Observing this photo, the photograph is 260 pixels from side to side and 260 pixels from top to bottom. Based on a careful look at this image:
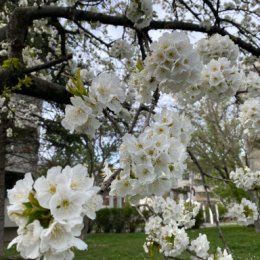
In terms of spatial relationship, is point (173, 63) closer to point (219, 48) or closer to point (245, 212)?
point (219, 48)

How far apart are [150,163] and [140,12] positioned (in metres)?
2.02

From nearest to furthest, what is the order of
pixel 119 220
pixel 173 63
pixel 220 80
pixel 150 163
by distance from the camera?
1. pixel 150 163
2. pixel 173 63
3. pixel 220 80
4. pixel 119 220

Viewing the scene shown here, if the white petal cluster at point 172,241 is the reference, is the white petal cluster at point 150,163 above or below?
above

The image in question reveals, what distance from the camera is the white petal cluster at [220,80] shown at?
2.24m

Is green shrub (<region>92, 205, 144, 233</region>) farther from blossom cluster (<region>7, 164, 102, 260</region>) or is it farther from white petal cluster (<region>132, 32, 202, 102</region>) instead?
blossom cluster (<region>7, 164, 102, 260</region>)

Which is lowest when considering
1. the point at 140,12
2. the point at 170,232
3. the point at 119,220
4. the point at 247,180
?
the point at 170,232

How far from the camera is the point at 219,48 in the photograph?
2.77m

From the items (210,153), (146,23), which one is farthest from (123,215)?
(146,23)

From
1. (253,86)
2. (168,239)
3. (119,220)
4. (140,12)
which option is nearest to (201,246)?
(168,239)

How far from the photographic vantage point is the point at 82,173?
1.06 metres

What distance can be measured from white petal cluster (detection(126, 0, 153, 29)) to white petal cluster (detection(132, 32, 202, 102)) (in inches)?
48.4

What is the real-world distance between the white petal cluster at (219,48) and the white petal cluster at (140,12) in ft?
1.67

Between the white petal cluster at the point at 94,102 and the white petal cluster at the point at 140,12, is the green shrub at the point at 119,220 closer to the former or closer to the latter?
the white petal cluster at the point at 140,12

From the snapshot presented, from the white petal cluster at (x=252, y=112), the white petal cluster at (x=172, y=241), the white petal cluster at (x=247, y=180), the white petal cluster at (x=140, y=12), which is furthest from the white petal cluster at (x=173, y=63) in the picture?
the white petal cluster at (x=247, y=180)
